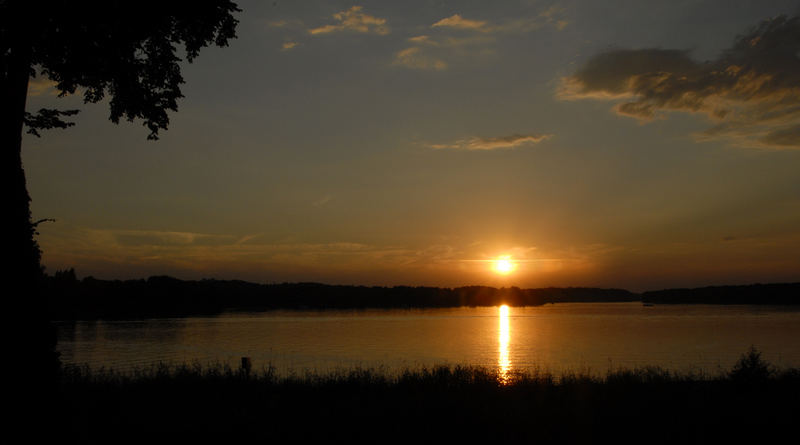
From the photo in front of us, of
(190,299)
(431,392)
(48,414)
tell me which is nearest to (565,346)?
(431,392)

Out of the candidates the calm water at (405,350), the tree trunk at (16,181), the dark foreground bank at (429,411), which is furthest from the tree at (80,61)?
the calm water at (405,350)

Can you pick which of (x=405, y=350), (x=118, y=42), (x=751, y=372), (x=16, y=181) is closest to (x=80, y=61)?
(x=118, y=42)

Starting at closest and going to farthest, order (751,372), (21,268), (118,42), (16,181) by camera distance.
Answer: (21,268) < (16,181) < (118,42) < (751,372)

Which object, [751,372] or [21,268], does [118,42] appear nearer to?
[21,268]

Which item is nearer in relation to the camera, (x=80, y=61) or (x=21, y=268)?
(x=21, y=268)

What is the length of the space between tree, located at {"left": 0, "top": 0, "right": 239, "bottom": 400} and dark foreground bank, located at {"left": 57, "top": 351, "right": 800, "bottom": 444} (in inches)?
132

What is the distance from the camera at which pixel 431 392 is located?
682 inches

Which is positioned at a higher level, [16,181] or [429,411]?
[16,181]

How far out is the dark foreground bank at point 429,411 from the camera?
39.4 feet

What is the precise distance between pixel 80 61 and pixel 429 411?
12.4 meters

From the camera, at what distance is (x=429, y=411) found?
14.2 metres

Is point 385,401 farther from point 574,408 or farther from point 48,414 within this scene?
point 48,414

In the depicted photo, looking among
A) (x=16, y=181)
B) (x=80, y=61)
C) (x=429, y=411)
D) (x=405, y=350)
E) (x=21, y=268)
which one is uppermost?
(x=80, y=61)

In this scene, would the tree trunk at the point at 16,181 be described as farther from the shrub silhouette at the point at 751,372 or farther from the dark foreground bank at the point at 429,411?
the shrub silhouette at the point at 751,372
